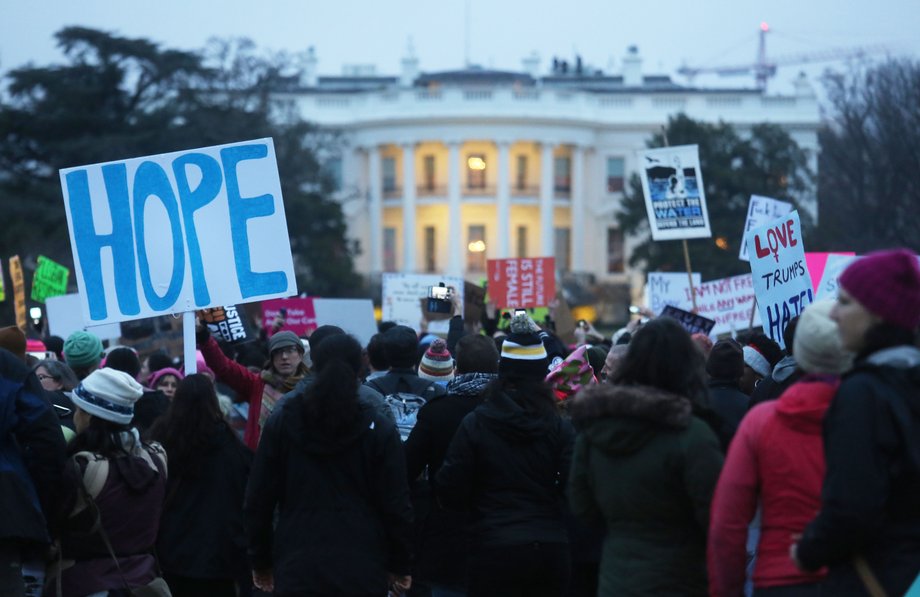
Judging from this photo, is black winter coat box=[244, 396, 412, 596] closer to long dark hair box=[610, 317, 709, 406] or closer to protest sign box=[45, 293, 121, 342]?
long dark hair box=[610, 317, 709, 406]

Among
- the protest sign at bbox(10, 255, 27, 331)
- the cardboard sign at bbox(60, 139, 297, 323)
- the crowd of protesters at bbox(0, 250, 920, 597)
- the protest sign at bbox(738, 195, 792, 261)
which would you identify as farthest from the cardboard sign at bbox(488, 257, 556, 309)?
the cardboard sign at bbox(60, 139, 297, 323)

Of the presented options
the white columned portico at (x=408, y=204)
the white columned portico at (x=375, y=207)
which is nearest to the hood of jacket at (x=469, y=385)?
the white columned portico at (x=408, y=204)

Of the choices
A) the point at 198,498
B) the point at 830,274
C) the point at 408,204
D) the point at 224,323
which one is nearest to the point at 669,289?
the point at 830,274

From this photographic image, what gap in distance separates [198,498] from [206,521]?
0.09 m

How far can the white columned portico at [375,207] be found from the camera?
231 ft

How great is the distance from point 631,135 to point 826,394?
67.8 meters

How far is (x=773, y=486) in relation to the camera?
4082 mm

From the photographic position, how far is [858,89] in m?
43.8

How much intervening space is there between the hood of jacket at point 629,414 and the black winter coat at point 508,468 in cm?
98

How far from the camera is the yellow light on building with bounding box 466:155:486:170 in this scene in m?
70.0

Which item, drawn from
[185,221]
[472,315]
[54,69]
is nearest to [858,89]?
[54,69]

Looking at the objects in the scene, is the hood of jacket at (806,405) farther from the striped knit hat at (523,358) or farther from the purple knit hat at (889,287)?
the striped knit hat at (523,358)

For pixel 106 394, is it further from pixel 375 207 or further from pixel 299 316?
pixel 375 207

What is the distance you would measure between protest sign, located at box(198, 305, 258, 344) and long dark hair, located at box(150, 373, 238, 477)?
1313mm
